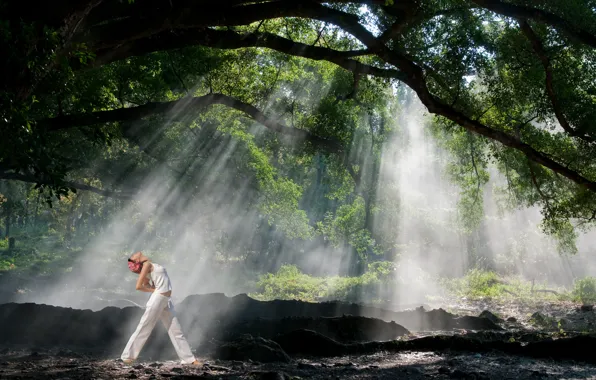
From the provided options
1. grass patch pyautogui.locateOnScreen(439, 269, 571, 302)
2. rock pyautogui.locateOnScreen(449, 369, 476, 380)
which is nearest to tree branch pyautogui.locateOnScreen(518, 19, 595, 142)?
rock pyautogui.locateOnScreen(449, 369, 476, 380)

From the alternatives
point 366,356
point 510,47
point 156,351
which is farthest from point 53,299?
point 510,47

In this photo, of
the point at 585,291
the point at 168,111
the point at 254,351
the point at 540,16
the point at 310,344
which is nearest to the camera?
the point at 254,351

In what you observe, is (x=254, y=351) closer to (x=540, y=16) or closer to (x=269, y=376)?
(x=269, y=376)

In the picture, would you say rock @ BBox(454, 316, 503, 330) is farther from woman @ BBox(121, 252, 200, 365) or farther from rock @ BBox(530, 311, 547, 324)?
woman @ BBox(121, 252, 200, 365)

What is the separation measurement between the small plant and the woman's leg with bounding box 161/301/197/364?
14.7 metres

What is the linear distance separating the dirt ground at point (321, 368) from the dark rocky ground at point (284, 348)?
0.04 feet

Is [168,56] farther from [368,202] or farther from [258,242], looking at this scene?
[258,242]

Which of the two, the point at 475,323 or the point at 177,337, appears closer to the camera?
the point at 177,337

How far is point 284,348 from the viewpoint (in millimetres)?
8719

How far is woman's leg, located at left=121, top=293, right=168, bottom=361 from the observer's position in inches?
282

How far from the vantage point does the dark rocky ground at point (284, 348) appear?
6.48m

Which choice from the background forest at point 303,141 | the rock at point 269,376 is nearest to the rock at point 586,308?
the background forest at point 303,141

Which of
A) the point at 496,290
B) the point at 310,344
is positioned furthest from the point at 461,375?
the point at 496,290

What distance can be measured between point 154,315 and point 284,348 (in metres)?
2.48
